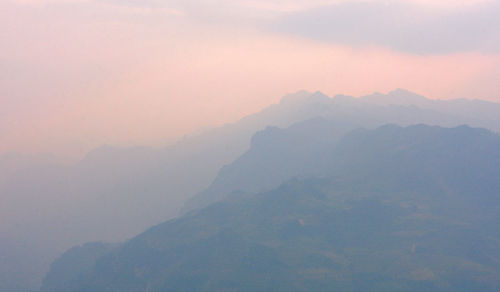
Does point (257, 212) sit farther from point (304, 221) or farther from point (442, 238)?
point (442, 238)


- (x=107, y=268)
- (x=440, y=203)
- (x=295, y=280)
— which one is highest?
(x=440, y=203)

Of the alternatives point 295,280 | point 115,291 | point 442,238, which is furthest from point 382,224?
point 115,291

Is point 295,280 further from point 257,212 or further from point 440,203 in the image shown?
point 440,203

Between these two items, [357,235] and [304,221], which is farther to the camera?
[304,221]

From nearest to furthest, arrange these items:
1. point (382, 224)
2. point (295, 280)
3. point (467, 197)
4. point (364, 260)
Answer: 1. point (295, 280)
2. point (364, 260)
3. point (382, 224)
4. point (467, 197)

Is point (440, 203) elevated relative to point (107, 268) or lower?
elevated

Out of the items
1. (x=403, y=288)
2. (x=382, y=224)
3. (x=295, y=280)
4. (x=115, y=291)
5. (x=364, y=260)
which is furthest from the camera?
(x=382, y=224)
